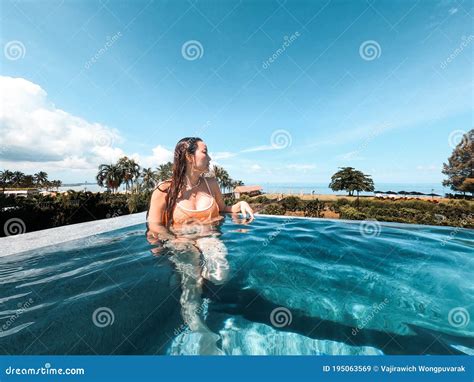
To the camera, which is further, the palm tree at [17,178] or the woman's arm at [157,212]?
the palm tree at [17,178]

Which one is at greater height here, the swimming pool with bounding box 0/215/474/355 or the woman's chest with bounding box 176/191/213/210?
the woman's chest with bounding box 176/191/213/210

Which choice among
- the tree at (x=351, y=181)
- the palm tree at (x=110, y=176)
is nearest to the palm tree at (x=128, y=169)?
the palm tree at (x=110, y=176)

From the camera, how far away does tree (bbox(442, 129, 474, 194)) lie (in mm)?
28969

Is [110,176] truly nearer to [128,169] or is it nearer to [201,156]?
[128,169]

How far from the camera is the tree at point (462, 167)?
95.0 ft

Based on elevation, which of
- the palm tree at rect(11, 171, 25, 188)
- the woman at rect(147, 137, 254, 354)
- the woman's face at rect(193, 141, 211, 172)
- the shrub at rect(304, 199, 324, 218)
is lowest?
the shrub at rect(304, 199, 324, 218)

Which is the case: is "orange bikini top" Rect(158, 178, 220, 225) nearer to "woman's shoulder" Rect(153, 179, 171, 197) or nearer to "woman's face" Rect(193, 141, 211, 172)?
"woman's shoulder" Rect(153, 179, 171, 197)

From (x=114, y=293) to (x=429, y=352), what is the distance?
3.43m

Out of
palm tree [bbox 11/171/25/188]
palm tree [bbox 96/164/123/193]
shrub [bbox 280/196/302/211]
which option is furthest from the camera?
palm tree [bbox 11/171/25/188]

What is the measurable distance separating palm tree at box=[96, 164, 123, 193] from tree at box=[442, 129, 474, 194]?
48414mm

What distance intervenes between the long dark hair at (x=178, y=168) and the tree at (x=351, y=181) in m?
33.3

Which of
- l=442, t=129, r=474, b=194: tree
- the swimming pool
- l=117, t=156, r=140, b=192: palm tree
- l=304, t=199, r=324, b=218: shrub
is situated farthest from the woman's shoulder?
l=442, t=129, r=474, b=194: tree

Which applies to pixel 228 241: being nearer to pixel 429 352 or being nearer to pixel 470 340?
pixel 429 352

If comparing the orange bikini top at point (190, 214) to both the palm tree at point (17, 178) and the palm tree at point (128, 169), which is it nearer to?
the palm tree at point (128, 169)
